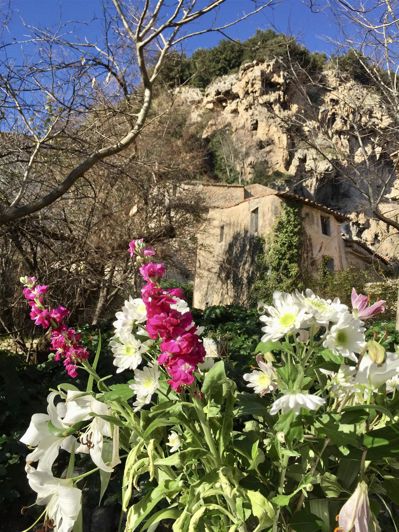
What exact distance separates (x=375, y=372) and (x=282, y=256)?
18.2 meters

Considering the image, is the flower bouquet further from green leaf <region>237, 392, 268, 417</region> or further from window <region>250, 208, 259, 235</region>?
window <region>250, 208, 259, 235</region>

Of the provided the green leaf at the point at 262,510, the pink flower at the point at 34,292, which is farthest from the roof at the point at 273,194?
the green leaf at the point at 262,510

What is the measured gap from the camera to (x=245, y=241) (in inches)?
803

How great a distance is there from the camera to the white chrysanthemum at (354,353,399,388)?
41.4 inches

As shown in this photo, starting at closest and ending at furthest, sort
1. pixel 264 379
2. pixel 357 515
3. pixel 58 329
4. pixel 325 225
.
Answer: pixel 357 515, pixel 264 379, pixel 58 329, pixel 325 225

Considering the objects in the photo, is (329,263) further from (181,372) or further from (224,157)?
(181,372)

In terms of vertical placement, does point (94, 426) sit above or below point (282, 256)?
below

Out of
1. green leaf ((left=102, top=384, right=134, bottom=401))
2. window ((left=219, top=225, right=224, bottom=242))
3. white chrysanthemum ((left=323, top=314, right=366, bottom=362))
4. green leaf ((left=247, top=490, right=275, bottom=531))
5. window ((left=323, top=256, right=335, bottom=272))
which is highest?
window ((left=219, top=225, right=224, bottom=242))

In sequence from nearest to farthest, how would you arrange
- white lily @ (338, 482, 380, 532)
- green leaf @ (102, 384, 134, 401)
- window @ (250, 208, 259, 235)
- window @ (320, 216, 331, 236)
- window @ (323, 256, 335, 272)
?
white lily @ (338, 482, 380, 532)
green leaf @ (102, 384, 134, 401)
window @ (323, 256, 335, 272)
window @ (250, 208, 259, 235)
window @ (320, 216, 331, 236)

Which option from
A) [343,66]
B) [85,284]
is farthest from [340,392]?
[343,66]

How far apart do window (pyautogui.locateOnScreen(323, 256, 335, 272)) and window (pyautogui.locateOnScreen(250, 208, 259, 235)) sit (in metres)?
3.06

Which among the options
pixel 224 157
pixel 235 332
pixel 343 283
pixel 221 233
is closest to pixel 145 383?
pixel 235 332

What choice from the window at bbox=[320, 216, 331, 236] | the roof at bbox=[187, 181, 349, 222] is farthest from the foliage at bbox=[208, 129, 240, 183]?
the window at bbox=[320, 216, 331, 236]

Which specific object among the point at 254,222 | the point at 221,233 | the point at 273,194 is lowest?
the point at 221,233
